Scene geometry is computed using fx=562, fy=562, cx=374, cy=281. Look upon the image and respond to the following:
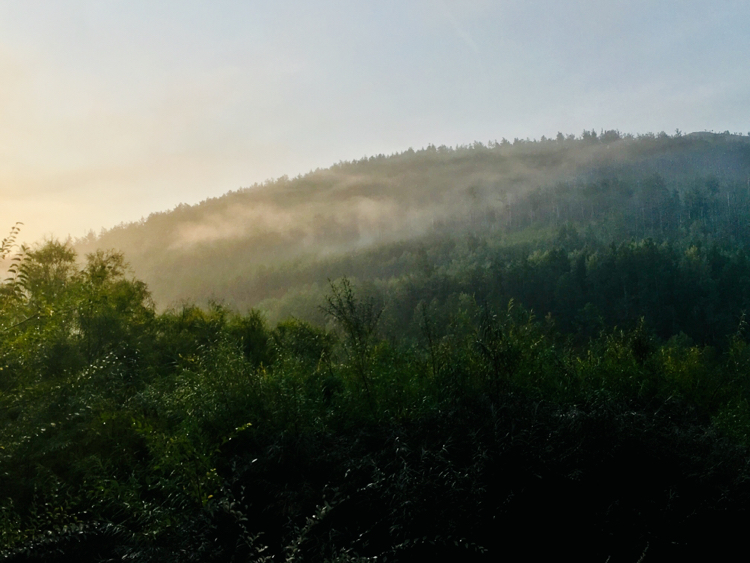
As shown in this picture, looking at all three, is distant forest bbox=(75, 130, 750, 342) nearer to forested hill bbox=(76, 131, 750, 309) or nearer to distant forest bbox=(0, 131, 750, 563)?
forested hill bbox=(76, 131, 750, 309)

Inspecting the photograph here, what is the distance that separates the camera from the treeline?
5105 millimetres

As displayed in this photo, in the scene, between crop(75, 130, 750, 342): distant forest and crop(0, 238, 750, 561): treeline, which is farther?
crop(75, 130, 750, 342): distant forest

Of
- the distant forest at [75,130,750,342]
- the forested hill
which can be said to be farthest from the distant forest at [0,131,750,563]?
the forested hill

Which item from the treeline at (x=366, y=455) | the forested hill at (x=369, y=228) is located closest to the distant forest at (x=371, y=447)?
the treeline at (x=366, y=455)

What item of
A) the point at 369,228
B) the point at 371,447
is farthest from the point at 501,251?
the point at 371,447

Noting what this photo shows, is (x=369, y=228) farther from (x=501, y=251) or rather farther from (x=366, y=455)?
(x=366, y=455)

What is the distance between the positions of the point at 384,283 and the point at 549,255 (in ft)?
86.0

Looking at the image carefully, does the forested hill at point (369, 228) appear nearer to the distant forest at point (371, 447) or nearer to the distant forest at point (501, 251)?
the distant forest at point (501, 251)

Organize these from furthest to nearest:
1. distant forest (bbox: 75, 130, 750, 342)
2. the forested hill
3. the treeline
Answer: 1. the forested hill
2. distant forest (bbox: 75, 130, 750, 342)
3. the treeline

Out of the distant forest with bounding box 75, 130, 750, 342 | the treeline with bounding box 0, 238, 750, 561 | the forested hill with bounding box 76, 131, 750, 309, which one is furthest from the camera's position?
the forested hill with bounding box 76, 131, 750, 309

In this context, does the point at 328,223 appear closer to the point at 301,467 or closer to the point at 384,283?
the point at 384,283

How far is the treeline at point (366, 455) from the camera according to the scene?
511 cm

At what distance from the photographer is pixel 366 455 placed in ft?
20.0

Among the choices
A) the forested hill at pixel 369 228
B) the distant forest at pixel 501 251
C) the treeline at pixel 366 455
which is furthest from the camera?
the forested hill at pixel 369 228
